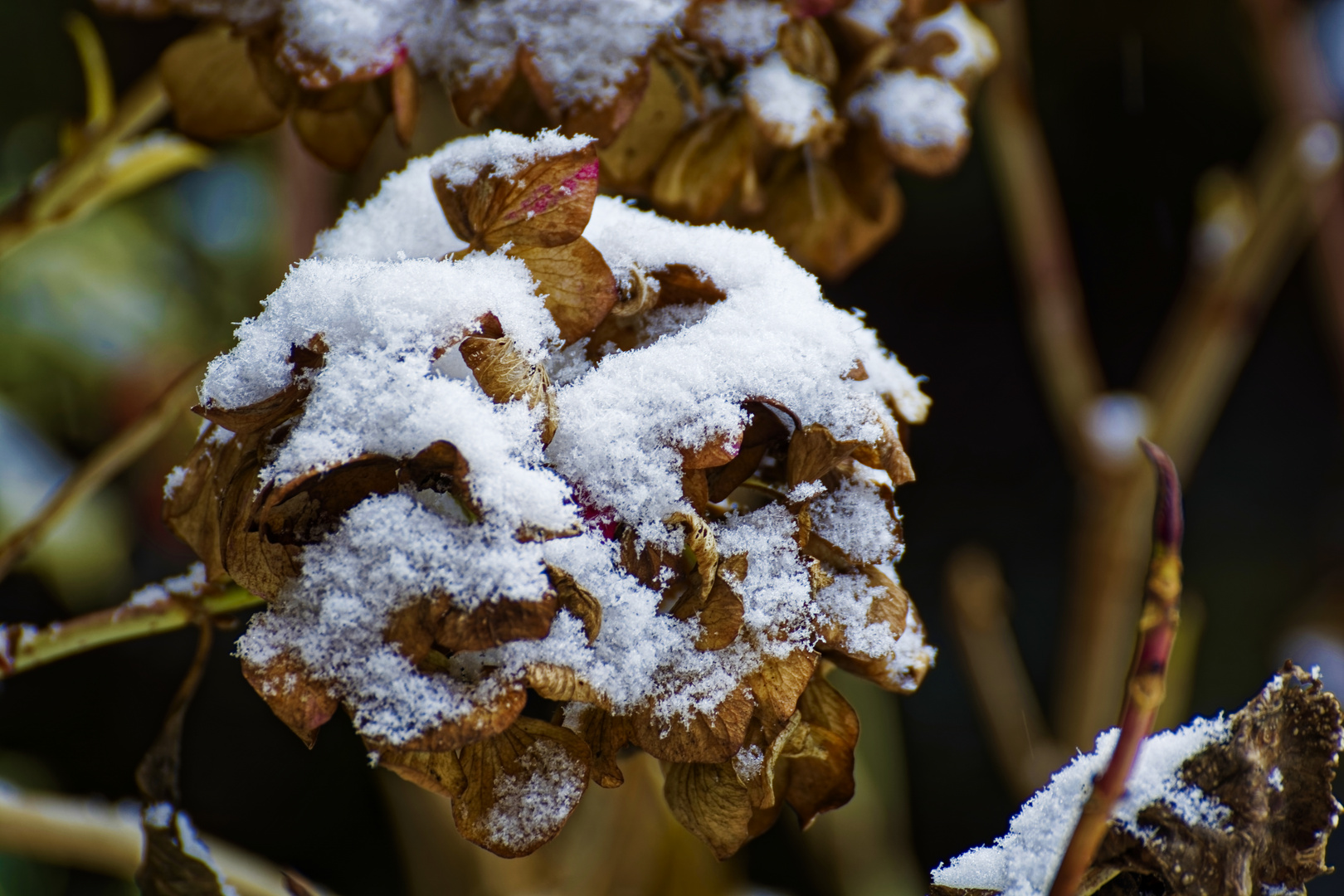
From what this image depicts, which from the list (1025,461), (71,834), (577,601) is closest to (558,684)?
(577,601)

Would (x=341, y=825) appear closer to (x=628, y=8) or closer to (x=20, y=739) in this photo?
(x=20, y=739)

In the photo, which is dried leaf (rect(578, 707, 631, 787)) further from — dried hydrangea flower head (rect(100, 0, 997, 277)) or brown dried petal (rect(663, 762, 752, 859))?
dried hydrangea flower head (rect(100, 0, 997, 277))

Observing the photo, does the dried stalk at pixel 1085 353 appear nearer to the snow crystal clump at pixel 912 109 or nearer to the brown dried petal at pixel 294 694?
the snow crystal clump at pixel 912 109

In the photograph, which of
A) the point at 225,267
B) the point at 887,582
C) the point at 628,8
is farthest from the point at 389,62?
the point at 225,267

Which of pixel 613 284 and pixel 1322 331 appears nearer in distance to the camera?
pixel 613 284

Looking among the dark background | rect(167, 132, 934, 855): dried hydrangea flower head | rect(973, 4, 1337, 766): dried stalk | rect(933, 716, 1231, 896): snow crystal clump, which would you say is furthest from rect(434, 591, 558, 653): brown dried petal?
the dark background

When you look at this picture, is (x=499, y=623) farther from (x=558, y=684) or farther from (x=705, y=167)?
(x=705, y=167)

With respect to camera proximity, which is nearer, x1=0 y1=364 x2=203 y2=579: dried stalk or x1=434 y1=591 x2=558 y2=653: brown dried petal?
x1=434 y1=591 x2=558 y2=653: brown dried petal

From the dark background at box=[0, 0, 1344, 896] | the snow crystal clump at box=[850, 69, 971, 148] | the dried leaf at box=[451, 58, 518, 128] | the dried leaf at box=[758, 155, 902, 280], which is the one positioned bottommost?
the dark background at box=[0, 0, 1344, 896]
